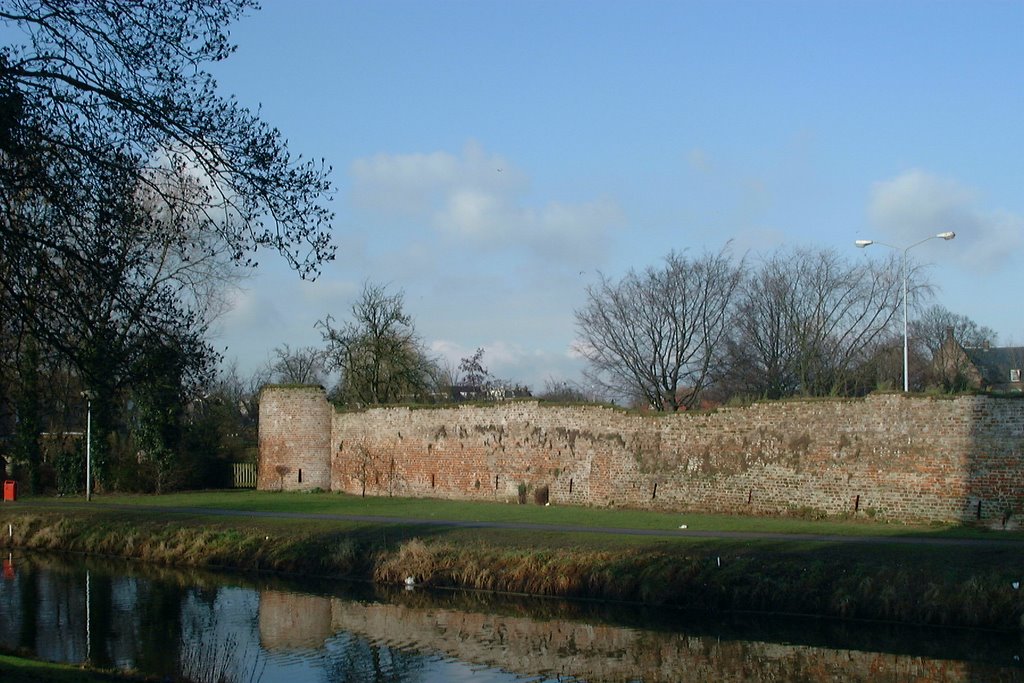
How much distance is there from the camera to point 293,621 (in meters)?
17.3

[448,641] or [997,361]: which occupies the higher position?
[997,361]

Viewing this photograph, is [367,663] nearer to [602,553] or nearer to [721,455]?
[602,553]

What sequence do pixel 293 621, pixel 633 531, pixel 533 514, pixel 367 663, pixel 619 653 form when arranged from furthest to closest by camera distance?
pixel 533 514, pixel 633 531, pixel 293 621, pixel 619 653, pixel 367 663

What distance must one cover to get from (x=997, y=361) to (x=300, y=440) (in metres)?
41.3

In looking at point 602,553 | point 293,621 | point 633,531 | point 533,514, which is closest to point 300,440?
point 533,514

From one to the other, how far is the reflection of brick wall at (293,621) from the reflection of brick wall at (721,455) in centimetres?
939

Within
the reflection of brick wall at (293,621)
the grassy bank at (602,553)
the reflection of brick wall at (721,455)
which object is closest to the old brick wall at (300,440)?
the reflection of brick wall at (721,455)

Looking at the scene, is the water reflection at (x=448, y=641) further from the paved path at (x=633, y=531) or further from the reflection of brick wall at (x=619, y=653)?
the paved path at (x=633, y=531)

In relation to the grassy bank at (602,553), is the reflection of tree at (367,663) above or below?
below

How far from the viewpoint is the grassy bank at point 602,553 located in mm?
15320

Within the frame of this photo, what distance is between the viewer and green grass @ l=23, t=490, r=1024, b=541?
20.0 metres

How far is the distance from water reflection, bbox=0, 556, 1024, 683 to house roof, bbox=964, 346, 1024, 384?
4317cm

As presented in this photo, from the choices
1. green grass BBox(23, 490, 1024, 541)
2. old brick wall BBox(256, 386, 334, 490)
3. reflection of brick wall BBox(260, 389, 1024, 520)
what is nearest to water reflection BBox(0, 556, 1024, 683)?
green grass BBox(23, 490, 1024, 541)

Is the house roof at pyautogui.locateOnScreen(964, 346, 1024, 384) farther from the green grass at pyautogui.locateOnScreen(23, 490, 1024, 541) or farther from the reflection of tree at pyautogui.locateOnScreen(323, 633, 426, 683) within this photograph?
the reflection of tree at pyautogui.locateOnScreen(323, 633, 426, 683)
